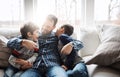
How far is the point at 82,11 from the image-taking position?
2.91 meters

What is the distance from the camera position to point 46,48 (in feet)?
7.33

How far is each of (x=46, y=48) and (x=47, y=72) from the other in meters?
0.29

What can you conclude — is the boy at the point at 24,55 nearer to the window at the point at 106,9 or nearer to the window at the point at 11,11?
the window at the point at 11,11

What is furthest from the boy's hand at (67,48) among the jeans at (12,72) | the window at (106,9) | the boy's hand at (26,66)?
the window at (106,9)

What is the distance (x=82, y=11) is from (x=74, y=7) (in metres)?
0.13

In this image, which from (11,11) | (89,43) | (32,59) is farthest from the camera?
(11,11)

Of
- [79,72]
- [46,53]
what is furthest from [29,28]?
[79,72]

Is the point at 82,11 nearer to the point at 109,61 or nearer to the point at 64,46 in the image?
the point at 64,46

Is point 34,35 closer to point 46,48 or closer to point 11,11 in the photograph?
point 46,48

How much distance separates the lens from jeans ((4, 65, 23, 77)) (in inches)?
78.9

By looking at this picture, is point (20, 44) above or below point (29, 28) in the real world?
below

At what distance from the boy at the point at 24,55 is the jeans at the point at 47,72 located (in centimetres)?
10

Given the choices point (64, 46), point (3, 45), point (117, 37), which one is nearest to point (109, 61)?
point (117, 37)

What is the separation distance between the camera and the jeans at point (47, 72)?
6.31ft
